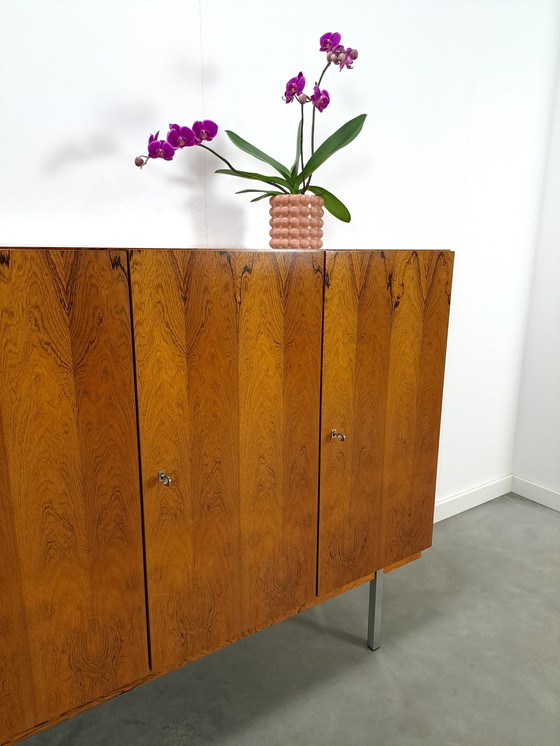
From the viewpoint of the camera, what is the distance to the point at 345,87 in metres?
1.79

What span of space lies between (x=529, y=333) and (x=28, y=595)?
2459 millimetres

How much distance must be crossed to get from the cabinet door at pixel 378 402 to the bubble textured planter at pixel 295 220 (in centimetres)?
15

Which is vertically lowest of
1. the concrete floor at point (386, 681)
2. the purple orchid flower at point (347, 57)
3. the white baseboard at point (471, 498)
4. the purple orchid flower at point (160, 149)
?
the concrete floor at point (386, 681)

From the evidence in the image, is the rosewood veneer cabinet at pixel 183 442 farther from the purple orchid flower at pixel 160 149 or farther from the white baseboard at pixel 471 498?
the white baseboard at pixel 471 498

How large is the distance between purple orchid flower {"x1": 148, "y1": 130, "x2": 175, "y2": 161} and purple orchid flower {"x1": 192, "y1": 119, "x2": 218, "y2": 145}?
0.08 meters

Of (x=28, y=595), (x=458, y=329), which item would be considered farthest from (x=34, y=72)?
(x=458, y=329)

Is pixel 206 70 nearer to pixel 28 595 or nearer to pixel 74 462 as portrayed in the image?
pixel 74 462

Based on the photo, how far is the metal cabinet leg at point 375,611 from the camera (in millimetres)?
1687

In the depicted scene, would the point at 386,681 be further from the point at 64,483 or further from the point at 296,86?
the point at 296,86

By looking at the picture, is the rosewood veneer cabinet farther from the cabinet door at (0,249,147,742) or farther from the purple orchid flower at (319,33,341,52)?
the purple orchid flower at (319,33,341,52)

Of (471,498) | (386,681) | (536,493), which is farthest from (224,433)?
(536,493)

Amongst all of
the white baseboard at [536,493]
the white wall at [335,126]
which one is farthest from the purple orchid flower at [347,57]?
the white baseboard at [536,493]

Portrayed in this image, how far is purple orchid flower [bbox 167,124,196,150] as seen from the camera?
1303mm

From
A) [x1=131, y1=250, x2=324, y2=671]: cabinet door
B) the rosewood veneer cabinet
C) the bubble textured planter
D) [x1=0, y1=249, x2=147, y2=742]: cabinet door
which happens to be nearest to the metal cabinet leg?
the rosewood veneer cabinet
